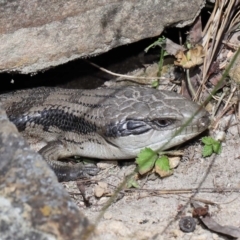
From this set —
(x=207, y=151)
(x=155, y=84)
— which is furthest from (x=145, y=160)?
(x=155, y=84)

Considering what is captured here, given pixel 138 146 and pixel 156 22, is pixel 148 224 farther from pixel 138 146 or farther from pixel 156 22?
pixel 156 22

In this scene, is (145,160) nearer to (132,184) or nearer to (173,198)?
(132,184)

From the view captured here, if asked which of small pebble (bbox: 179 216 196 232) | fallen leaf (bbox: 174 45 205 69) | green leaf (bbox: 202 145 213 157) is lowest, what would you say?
green leaf (bbox: 202 145 213 157)

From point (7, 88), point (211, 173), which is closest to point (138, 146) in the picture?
point (211, 173)

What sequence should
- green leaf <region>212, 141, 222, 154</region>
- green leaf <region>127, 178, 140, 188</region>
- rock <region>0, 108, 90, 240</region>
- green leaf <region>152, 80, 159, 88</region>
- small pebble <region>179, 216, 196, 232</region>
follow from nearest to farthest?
1. rock <region>0, 108, 90, 240</region>
2. small pebble <region>179, 216, 196, 232</region>
3. green leaf <region>127, 178, 140, 188</region>
4. green leaf <region>212, 141, 222, 154</region>
5. green leaf <region>152, 80, 159, 88</region>

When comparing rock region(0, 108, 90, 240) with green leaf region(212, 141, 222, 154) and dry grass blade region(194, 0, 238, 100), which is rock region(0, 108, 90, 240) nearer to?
green leaf region(212, 141, 222, 154)

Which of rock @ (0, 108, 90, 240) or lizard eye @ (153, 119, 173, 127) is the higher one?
rock @ (0, 108, 90, 240)

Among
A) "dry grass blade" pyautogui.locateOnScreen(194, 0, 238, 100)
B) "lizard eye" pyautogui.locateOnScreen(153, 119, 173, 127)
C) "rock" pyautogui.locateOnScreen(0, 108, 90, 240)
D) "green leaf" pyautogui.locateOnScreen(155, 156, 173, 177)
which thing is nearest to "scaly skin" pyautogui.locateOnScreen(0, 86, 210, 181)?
"lizard eye" pyautogui.locateOnScreen(153, 119, 173, 127)

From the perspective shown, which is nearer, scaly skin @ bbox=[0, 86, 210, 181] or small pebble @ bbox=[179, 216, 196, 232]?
small pebble @ bbox=[179, 216, 196, 232]

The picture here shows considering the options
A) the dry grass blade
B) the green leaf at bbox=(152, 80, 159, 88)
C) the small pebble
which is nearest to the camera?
the small pebble
